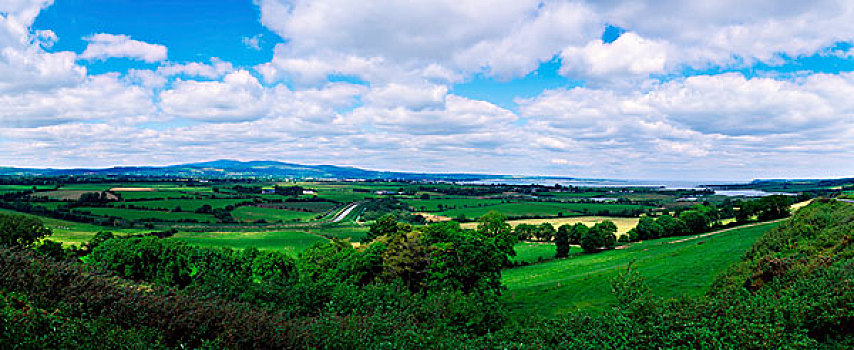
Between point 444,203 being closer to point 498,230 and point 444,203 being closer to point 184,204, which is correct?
point 184,204

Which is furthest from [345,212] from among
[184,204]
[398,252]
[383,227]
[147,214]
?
[398,252]

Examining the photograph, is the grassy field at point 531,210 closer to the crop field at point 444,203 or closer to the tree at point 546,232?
the crop field at point 444,203

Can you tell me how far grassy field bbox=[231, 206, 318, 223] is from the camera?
12549 centimetres

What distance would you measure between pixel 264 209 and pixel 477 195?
308 feet

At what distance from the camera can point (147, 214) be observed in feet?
378

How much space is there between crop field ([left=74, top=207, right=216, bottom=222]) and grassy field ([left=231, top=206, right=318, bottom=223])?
8.86 m

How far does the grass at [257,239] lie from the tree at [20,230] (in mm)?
25969

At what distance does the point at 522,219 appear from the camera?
4783 inches

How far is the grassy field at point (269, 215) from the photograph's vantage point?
125 meters

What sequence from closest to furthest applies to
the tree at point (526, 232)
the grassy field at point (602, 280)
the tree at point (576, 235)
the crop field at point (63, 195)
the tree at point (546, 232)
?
the grassy field at point (602, 280)
the tree at point (576, 235)
the tree at point (546, 232)
the tree at point (526, 232)
the crop field at point (63, 195)

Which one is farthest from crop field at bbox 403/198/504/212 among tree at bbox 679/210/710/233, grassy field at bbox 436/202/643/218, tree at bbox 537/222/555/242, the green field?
the green field

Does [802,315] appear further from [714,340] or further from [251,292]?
[251,292]

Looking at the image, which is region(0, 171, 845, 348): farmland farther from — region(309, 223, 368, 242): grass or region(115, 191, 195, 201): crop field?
region(115, 191, 195, 201): crop field

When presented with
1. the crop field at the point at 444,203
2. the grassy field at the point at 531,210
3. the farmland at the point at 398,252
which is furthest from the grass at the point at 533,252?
the crop field at the point at 444,203
